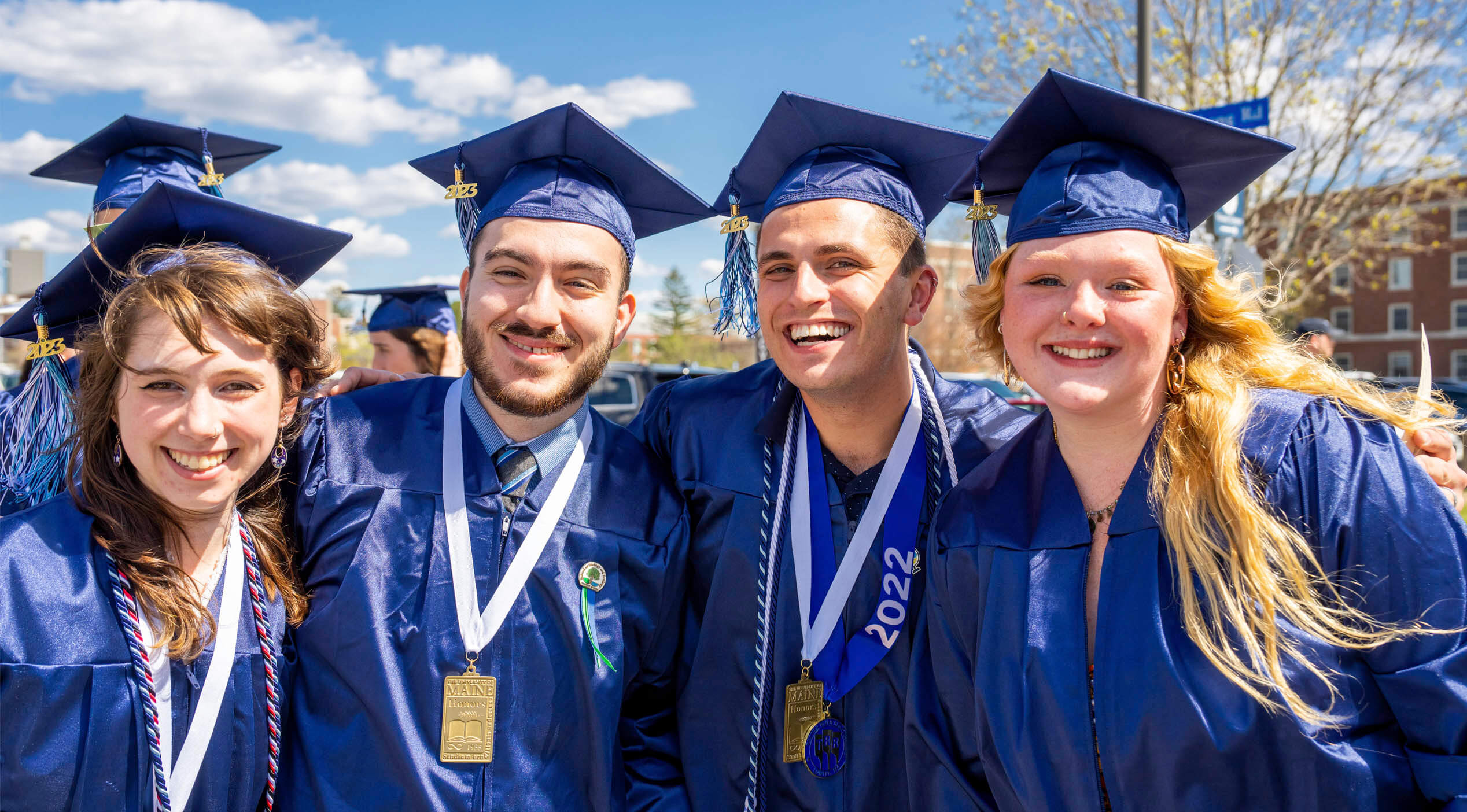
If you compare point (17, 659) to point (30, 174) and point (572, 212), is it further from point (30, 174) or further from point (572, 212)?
point (30, 174)

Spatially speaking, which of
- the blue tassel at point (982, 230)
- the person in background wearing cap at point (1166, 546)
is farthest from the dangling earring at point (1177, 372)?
the blue tassel at point (982, 230)

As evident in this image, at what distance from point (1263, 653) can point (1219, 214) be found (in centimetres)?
443

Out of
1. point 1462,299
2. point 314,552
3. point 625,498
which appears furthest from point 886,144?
point 1462,299

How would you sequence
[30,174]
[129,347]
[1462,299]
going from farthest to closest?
[1462,299]
[30,174]
[129,347]

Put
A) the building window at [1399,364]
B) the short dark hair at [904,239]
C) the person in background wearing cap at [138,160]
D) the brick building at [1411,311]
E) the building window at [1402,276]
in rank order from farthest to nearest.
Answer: the building window at [1402,276], the building window at [1399,364], the brick building at [1411,311], the person in background wearing cap at [138,160], the short dark hair at [904,239]

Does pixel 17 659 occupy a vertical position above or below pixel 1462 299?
below

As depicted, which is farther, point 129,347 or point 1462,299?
point 1462,299

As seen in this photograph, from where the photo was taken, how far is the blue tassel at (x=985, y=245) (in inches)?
93.4

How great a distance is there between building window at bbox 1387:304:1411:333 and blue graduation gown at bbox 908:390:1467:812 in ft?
172

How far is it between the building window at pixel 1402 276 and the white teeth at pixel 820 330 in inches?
2047

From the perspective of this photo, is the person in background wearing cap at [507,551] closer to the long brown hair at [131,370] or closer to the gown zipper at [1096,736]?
the long brown hair at [131,370]

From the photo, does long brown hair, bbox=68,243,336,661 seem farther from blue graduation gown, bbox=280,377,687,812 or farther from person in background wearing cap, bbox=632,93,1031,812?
person in background wearing cap, bbox=632,93,1031,812

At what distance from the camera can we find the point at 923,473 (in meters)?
2.49

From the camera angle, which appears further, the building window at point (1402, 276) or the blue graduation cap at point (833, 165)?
the building window at point (1402, 276)
